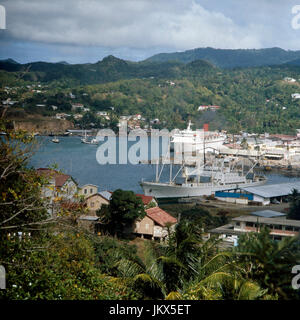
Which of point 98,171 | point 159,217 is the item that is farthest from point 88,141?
point 159,217

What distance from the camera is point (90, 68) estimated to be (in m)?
31.5

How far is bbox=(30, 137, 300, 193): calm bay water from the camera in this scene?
902cm

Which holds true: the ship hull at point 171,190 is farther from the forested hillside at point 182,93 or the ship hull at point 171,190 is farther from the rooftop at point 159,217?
the forested hillside at point 182,93

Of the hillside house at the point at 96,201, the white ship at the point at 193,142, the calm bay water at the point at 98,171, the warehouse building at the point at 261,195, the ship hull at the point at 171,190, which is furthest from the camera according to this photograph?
the white ship at the point at 193,142

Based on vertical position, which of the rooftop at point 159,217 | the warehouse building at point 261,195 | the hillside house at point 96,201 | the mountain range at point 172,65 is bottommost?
the warehouse building at point 261,195

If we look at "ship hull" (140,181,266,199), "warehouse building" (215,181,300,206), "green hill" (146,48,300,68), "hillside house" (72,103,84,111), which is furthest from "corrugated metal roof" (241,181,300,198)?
"green hill" (146,48,300,68)

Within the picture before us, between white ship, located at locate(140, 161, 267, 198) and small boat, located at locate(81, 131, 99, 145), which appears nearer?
white ship, located at locate(140, 161, 267, 198)

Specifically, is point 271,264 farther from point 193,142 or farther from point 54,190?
point 193,142

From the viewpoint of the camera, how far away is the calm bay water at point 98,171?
9.02m

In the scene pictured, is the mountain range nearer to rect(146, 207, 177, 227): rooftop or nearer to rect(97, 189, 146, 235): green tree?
rect(146, 207, 177, 227): rooftop

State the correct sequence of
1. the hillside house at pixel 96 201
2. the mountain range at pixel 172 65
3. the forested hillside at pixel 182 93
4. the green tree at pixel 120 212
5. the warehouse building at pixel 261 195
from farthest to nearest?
1. the mountain range at pixel 172 65
2. the forested hillside at pixel 182 93
3. the warehouse building at pixel 261 195
4. the hillside house at pixel 96 201
5. the green tree at pixel 120 212

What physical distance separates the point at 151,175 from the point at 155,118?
12034mm

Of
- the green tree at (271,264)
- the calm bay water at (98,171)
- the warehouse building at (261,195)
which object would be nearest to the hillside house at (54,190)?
the green tree at (271,264)

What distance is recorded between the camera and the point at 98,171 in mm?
10523
